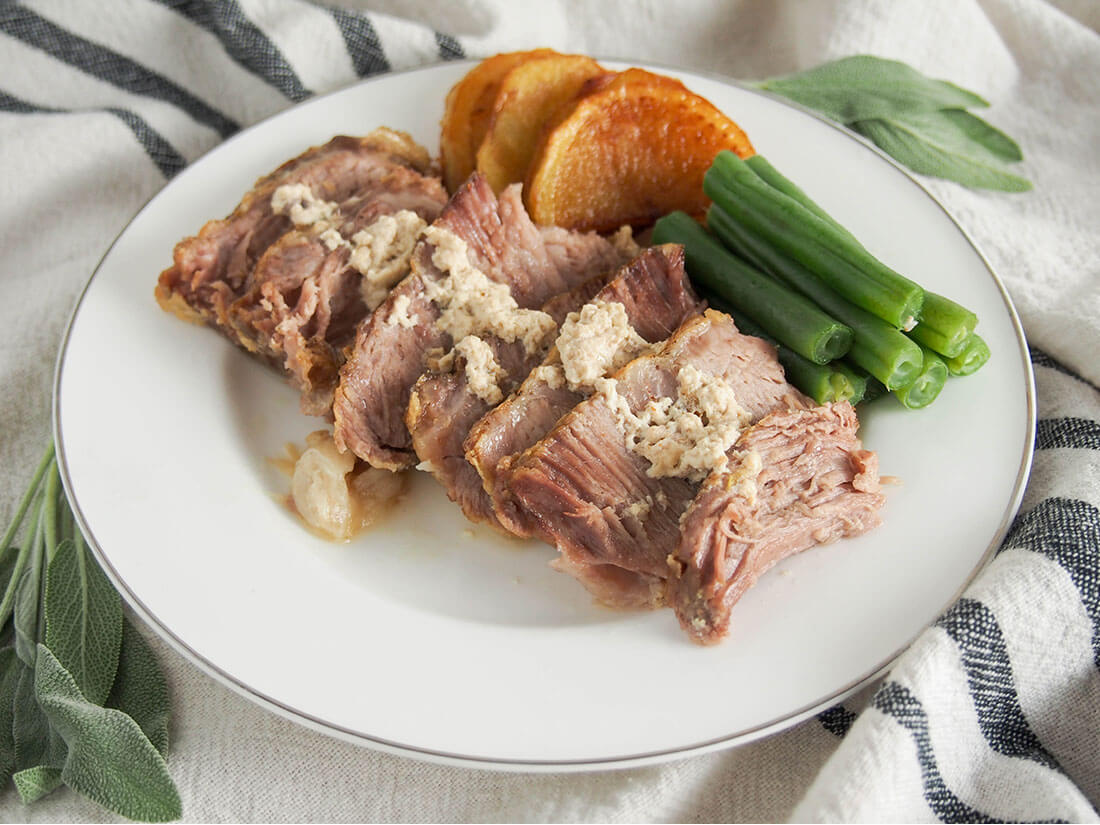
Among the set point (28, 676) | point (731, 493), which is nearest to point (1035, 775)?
point (731, 493)

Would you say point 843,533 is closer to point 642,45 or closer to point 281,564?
point 281,564

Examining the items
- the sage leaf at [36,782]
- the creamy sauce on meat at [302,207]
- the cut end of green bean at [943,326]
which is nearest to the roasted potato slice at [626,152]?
the creamy sauce on meat at [302,207]

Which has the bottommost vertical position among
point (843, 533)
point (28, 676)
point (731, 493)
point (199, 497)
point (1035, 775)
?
point (28, 676)

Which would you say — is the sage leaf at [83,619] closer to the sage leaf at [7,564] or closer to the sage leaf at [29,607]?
the sage leaf at [29,607]

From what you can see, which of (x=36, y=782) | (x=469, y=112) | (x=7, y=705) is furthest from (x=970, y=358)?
(x=7, y=705)

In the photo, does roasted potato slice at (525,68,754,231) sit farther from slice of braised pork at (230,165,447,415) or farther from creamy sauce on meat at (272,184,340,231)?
creamy sauce on meat at (272,184,340,231)

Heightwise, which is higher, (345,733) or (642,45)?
(642,45)

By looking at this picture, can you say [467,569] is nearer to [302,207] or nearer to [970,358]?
[302,207]
